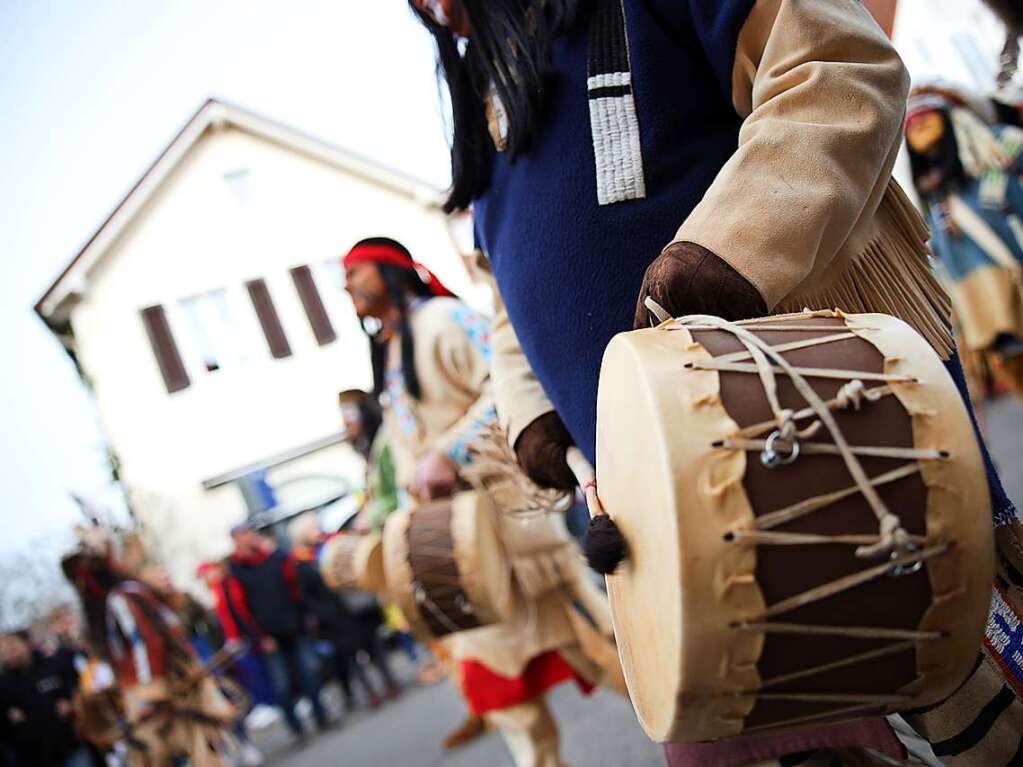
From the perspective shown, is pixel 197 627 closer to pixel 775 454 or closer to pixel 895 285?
pixel 895 285

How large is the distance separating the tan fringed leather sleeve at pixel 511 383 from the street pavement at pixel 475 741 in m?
1.83

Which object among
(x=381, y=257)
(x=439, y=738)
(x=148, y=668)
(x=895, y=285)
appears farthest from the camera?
(x=148, y=668)

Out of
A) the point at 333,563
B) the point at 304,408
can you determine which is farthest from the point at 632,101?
the point at 304,408

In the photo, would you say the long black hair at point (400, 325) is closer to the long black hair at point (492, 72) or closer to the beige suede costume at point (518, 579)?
the beige suede costume at point (518, 579)

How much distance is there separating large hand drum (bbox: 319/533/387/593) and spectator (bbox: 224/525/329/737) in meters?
4.66

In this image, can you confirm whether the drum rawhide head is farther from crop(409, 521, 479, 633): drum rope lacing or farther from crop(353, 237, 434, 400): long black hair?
crop(353, 237, 434, 400): long black hair

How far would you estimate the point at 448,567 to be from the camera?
8.30 feet

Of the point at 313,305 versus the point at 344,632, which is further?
the point at 313,305

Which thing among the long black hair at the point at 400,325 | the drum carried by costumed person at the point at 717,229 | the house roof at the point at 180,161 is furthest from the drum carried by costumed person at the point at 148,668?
the house roof at the point at 180,161

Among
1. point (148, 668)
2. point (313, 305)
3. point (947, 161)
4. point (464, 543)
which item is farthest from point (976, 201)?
point (313, 305)

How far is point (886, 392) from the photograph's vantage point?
88cm

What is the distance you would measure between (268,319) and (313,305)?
0.82 meters

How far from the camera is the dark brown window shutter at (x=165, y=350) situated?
1576cm

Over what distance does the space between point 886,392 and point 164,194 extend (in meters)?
16.8
